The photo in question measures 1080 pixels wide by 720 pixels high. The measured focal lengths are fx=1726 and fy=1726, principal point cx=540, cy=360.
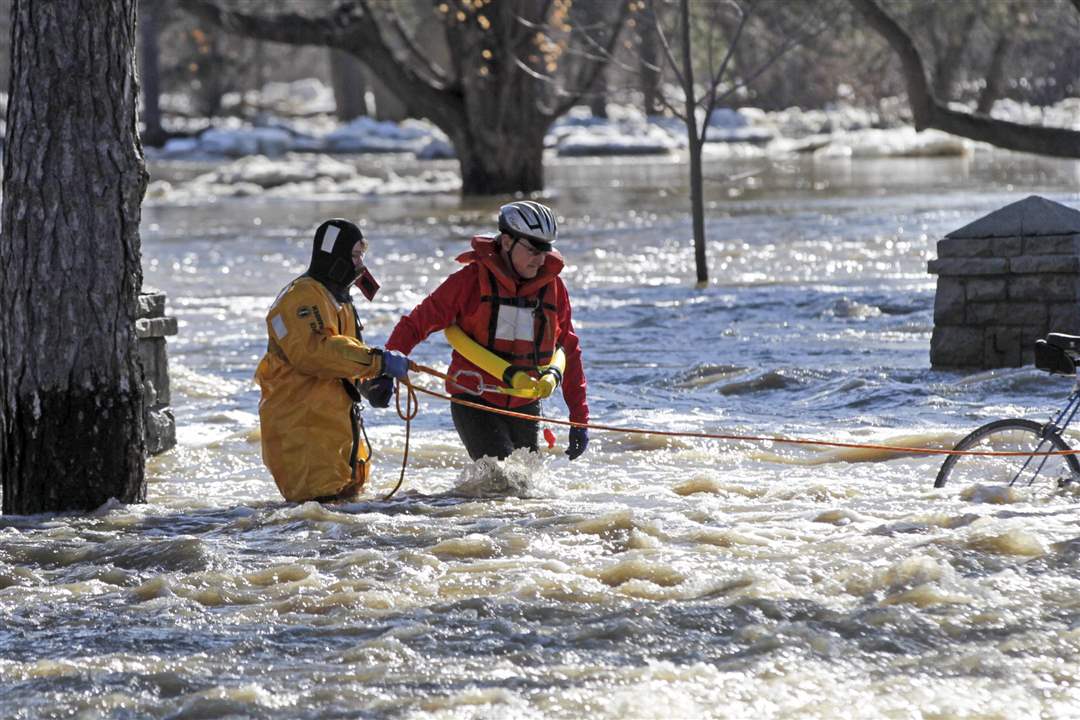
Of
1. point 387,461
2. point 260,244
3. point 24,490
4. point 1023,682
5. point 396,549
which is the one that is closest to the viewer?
point 1023,682

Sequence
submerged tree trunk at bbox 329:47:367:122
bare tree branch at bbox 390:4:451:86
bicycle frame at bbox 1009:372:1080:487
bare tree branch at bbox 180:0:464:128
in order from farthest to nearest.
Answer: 1. submerged tree trunk at bbox 329:47:367:122
2. bare tree branch at bbox 390:4:451:86
3. bare tree branch at bbox 180:0:464:128
4. bicycle frame at bbox 1009:372:1080:487

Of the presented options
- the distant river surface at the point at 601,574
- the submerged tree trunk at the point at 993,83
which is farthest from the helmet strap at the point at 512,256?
the submerged tree trunk at the point at 993,83

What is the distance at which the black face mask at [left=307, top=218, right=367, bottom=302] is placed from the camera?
7648mm

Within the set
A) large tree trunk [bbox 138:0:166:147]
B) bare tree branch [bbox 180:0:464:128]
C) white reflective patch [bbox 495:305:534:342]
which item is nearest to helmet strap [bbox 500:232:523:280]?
white reflective patch [bbox 495:305:534:342]

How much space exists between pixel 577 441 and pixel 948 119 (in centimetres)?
1137

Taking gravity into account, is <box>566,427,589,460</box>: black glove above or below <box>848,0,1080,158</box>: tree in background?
below

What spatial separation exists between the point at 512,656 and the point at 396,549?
1.56m

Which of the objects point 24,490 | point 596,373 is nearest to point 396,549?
point 24,490

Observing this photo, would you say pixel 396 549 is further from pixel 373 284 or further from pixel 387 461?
pixel 387 461

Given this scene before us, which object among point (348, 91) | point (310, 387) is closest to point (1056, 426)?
point (310, 387)

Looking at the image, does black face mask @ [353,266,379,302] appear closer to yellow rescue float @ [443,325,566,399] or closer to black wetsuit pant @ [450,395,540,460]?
yellow rescue float @ [443,325,566,399]

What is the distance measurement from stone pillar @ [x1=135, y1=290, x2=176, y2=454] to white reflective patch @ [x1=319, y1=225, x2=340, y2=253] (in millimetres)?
2480

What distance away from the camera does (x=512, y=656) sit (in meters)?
5.77

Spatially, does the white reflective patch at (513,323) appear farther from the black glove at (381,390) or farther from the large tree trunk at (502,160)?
the large tree trunk at (502,160)
